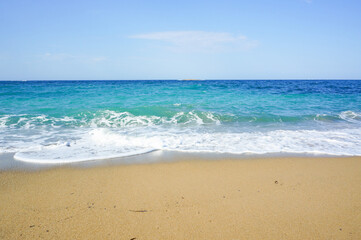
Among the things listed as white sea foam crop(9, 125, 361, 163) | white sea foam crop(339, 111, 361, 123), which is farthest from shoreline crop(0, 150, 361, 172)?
white sea foam crop(339, 111, 361, 123)

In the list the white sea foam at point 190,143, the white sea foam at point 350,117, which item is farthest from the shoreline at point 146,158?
the white sea foam at point 350,117

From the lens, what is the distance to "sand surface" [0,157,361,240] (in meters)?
2.32

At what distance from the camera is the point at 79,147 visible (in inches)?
206

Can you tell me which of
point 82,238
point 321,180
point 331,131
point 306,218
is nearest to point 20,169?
point 82,238

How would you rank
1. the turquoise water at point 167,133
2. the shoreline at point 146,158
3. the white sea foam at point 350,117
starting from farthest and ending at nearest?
the white sea foam at point 350,117, the turquoise water at point 167,133, the shoreline at point 146,158

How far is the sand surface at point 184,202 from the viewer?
7.60ft

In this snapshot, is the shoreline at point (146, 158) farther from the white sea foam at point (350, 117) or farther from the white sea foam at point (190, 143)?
the white sea foam at point (350, 117)

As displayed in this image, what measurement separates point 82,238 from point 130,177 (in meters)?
1.40

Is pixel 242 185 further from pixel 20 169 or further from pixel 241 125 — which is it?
pixel 241 125

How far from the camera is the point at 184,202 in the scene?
9.32 ft

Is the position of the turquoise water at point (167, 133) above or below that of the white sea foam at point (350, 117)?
below

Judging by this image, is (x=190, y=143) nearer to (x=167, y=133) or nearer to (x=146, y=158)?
(x=167, y=133)

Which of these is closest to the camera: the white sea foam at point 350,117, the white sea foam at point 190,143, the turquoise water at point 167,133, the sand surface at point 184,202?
the sand surface at point 184,202

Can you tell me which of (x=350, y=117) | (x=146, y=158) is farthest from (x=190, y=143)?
(x=350, y=117)
